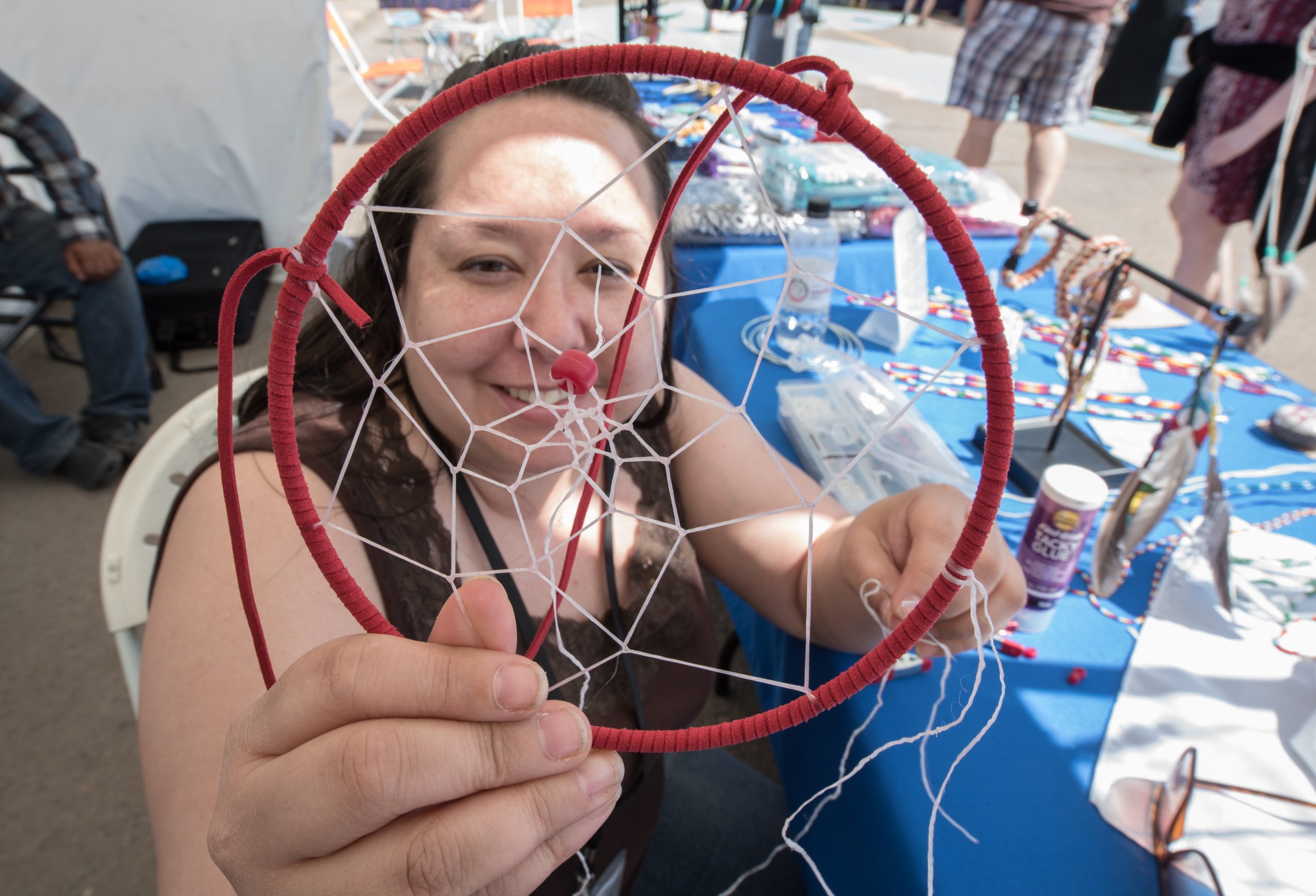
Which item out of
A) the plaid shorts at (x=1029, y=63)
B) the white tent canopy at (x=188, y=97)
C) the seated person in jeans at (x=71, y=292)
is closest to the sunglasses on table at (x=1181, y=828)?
the plaid shorts at (x=1029, y=63)

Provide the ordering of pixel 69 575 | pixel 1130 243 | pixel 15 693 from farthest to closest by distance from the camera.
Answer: pixel 1130 243
pixel 69 575
pixel 15 693

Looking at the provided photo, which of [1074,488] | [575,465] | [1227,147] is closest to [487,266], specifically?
[575,465]

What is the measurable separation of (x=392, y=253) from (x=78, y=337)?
187cm

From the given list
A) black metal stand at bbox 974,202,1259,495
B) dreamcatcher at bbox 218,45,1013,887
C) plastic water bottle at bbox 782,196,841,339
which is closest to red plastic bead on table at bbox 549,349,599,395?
dreamcatcher at bbox 218,45,1013,887

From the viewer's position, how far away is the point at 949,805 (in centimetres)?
59

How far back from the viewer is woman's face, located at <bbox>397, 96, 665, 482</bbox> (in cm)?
60

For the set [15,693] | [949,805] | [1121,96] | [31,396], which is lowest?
[15,693]

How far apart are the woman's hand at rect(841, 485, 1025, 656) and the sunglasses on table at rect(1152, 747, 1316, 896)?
18 centimetres

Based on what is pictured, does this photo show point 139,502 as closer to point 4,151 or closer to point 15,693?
point 15,693

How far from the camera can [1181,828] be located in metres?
0.56

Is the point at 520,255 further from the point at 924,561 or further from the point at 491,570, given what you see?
the point at 924,561

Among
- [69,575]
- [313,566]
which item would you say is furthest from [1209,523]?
[69,575]

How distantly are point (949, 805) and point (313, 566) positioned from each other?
59 centimetres

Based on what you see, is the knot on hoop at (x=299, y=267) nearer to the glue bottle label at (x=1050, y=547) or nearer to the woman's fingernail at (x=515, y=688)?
the woman's fingernail at (x=515, y=688)
